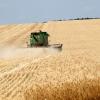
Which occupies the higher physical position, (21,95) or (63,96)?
(63,96)

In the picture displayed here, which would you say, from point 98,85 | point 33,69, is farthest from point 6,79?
point 98,85

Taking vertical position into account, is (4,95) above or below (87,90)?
below

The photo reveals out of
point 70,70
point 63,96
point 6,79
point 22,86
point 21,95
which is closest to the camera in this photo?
point 63,96

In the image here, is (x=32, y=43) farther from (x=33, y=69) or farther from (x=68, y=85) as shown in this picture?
(x=68, y=85)

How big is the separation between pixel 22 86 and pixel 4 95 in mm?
Result: 1370

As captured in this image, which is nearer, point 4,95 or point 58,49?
point 4,95

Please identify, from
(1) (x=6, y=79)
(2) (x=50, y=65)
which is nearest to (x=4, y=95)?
(1) (x=6, y=79)

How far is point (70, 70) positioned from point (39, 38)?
13.9 m

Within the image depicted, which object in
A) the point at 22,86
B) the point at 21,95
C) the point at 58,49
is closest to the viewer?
the point at 21,95

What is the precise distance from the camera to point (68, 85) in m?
11.2

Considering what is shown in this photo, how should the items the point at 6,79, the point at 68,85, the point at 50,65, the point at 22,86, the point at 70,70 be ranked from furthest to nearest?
the point at 50,65 → the point at 70,70 → the point at 6,79 → the point at 22,86 → the point at 68,85

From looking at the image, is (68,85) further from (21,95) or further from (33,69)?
(33,69)

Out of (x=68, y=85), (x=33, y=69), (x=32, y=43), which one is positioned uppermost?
(x=68, y=85)

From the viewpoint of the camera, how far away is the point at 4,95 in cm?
1368
